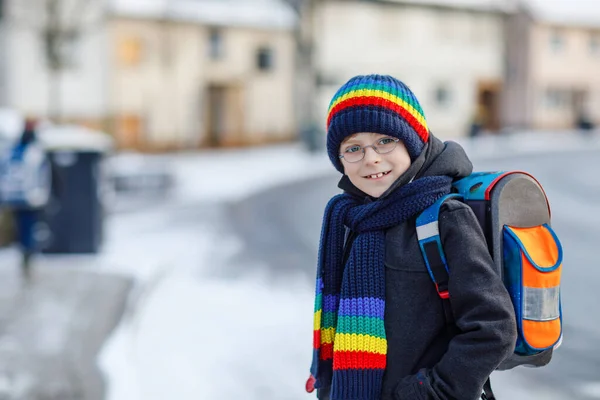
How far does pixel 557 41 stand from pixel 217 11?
68.9ft

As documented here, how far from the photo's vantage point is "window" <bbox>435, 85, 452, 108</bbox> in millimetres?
36438

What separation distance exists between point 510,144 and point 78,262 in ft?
87.9

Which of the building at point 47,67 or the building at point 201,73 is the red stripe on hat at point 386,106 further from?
the building at point 201,73

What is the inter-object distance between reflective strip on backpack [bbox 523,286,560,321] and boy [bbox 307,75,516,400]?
0.10m

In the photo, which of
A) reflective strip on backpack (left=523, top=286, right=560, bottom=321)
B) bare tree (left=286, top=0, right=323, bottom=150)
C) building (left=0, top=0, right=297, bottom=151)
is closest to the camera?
reflective strip on backpack (left=523, top=286, right=560, bottom=321)

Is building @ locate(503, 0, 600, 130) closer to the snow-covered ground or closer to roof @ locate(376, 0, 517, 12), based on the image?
roof @ locate(376, 0, 517, 12)

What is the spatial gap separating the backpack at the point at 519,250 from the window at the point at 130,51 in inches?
1122

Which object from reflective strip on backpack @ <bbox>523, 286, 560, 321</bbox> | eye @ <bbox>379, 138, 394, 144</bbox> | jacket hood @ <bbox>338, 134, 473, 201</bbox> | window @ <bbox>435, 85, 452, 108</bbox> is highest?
window @ <bbox>435, 85, 452, 108</bbox>

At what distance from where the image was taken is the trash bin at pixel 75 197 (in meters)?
8.52

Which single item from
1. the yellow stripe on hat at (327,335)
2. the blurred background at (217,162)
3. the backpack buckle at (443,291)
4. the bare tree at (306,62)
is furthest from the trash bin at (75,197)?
the bare tree at (306,62)

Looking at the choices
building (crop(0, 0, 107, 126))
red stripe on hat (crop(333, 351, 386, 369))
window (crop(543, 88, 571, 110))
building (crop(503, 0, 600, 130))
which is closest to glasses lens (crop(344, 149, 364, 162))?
red stripe on hat (crop(333, 351, 386, 369))

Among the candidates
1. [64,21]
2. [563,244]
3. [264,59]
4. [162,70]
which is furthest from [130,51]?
[563,244]

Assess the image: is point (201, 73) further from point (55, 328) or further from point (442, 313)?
point (442, 313)

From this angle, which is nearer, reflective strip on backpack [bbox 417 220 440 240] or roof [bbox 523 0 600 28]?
reflective strip on backpack [bbox 417 220 440 240]
